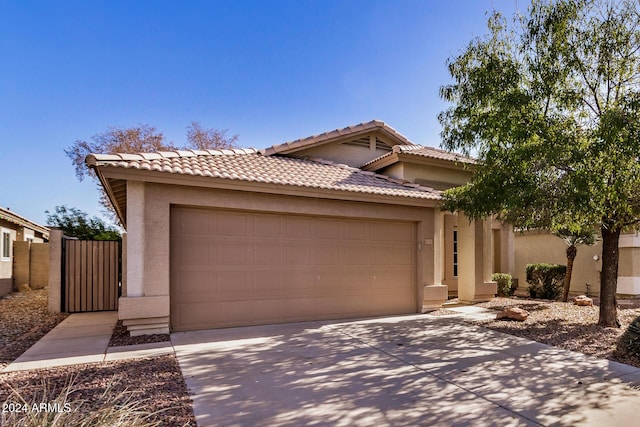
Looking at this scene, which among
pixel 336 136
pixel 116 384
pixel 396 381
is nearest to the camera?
pixel 116 384

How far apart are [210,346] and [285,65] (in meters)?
13.0

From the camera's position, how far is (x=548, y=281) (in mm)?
14367

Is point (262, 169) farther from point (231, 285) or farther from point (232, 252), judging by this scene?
point (231, 285)

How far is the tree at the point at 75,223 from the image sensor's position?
20.4 metres

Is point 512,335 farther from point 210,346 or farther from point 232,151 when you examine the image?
point 232,151

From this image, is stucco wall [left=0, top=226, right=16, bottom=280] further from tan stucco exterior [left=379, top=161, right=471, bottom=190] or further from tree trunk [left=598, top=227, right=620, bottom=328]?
tree trunk [left=598, top=227, right=620, bottom=328]

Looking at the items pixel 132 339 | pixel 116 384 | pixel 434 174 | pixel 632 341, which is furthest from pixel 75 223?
pixel 632 341

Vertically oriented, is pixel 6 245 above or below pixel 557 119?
below

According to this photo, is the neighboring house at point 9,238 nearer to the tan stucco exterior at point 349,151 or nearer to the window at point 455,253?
the tan stucco exterior at point 349,151

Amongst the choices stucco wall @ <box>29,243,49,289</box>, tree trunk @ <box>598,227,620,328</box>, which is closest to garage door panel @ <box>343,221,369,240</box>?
tree trunk @ <box>598,227,620,328</box>

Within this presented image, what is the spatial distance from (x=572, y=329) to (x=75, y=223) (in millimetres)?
22760

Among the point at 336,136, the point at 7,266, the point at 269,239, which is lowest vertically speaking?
the point at 7,266

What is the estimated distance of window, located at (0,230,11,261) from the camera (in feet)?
54.5

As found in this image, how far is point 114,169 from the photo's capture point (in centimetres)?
732
